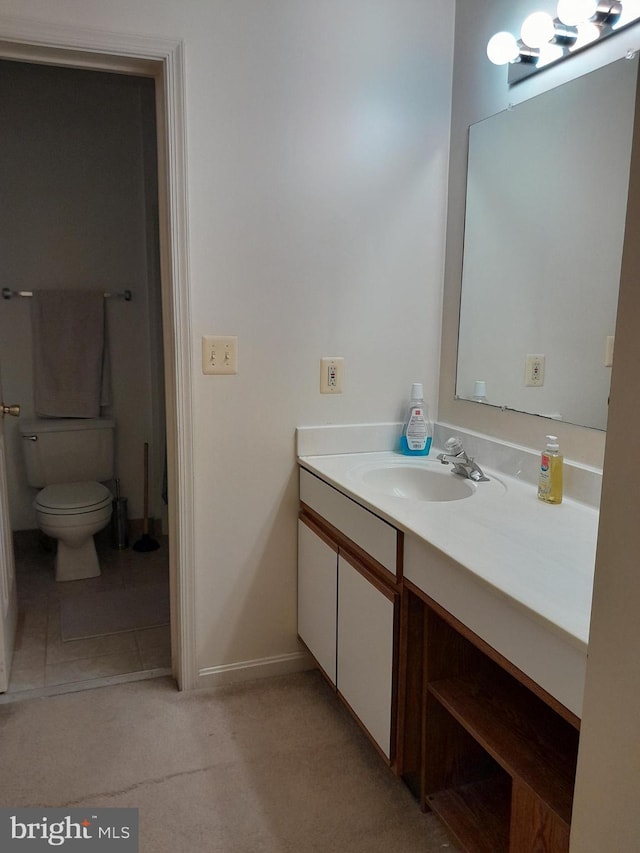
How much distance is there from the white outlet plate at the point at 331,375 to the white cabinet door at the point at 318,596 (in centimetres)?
45

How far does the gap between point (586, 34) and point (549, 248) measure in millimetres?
503

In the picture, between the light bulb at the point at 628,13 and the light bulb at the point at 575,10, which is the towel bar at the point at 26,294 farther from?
the light bulb at the point at 628,13

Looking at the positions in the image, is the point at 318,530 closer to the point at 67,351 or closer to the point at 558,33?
the point at 558,33

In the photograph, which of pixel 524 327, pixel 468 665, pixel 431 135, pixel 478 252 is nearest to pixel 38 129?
pixel 431 135

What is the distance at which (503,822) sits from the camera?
1577 millimetres

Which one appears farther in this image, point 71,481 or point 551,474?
point 71,481

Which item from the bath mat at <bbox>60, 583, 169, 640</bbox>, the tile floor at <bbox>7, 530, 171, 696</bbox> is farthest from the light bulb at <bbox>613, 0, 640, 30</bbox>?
the bath mat at <bbox>60, 583, 169, 640</bbox>

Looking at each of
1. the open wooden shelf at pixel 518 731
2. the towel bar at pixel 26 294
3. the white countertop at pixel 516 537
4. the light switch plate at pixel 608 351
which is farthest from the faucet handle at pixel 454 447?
the towel bar at pixel 26 294

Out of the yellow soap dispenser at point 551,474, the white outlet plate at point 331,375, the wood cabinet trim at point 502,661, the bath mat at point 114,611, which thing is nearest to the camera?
the wood cabinet trim at point 502,661

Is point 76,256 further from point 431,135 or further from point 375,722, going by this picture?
point 375,722

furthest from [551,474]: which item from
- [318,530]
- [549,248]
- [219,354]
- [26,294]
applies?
[26,294]

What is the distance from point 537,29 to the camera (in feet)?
5.59

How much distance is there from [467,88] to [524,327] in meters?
0.80

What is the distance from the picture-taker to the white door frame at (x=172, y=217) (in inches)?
71.2
